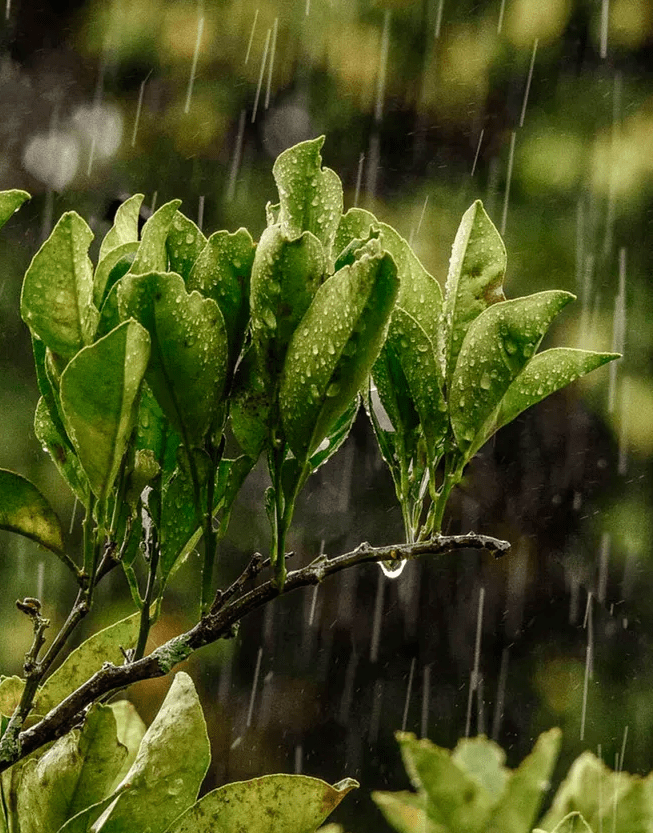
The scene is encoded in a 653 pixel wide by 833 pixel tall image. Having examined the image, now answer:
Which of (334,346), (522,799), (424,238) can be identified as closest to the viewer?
A: (334,346)

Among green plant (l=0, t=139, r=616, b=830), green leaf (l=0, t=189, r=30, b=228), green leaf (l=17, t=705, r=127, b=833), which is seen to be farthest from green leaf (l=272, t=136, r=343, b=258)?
green leaf (l=17, t=705, r=127, b=833)

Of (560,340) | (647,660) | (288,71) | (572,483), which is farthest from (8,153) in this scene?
(647,660)

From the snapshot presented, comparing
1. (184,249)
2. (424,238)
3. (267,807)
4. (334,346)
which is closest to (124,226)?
(184,249)

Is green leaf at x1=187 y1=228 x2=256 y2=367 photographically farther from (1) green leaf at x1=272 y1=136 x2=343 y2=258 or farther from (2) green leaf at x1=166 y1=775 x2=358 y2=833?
(2) green leaf at x1=166 y1=775 x2=358 y2=833

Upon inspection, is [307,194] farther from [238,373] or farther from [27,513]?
[27,513]

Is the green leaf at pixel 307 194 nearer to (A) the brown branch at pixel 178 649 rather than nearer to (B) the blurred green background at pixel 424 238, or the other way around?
(A) the brown branch at pixel 178 649
